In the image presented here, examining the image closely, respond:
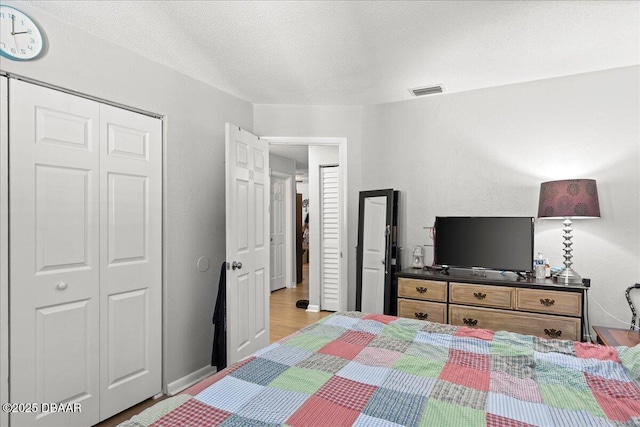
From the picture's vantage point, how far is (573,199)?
2.72 meters

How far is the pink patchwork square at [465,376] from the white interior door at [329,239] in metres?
3.62

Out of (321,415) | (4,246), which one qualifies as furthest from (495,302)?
(4,246)

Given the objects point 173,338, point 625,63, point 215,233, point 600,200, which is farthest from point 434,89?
point 173,338

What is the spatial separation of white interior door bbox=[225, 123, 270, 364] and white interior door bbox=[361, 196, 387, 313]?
3.37ft

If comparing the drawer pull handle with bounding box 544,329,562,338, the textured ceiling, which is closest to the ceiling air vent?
the textured ceiling

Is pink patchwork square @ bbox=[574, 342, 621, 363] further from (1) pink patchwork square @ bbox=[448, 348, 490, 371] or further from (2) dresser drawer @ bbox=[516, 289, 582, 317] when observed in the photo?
(2) dresser drawer @ bbox=[516, 289, 582, 317]

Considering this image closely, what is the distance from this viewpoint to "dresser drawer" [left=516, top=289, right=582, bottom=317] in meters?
2.63

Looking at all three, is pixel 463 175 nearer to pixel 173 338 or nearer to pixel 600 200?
pixel 600 200

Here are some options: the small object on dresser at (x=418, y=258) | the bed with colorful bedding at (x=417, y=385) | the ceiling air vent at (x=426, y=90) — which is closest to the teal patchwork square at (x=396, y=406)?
the bed with colorful bedding at (x=417, y=385)

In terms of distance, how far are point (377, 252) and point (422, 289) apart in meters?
0.68

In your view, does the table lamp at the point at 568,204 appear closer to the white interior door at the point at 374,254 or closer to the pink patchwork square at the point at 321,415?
the white interior door at the point at 374,254

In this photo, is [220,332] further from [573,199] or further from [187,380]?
[573,199]

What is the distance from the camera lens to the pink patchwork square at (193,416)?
3.55ft

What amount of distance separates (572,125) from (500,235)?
1.11 metres
